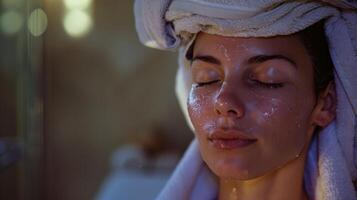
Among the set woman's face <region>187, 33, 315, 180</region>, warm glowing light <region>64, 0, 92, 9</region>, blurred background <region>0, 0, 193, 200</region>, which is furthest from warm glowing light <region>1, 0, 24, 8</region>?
woman's face <region>187, 33, 315, 180</region>

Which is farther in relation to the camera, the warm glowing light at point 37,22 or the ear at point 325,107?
the warm glowing light at point 37,22

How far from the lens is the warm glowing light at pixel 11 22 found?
77.7 inches

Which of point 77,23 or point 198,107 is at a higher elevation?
point 198,107

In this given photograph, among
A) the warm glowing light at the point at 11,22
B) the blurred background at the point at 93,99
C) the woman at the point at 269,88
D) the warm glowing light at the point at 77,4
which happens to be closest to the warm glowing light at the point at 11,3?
the warm glowing light at the point at 11,22

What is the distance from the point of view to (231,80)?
74 centimetres

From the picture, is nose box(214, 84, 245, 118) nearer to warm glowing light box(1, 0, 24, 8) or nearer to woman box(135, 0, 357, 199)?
woman box(135, 0, 357, 199)

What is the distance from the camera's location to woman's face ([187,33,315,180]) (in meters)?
0.73

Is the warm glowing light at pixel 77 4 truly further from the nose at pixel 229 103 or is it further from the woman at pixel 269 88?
the nose at pixel 229 103

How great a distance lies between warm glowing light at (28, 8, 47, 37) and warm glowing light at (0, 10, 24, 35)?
42 mm

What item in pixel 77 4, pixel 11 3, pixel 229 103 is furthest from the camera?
pixel 77 4

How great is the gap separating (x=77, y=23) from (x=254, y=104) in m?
1.84

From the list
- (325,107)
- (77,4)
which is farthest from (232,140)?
(77,4)

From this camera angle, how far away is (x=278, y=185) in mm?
799

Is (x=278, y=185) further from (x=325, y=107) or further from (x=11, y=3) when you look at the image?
(x=11, y=3)
